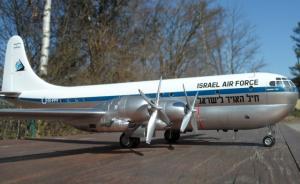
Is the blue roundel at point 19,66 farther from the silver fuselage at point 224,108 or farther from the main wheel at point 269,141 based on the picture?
the main wheel at point 269,141

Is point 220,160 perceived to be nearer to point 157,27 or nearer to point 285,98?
point 285,98

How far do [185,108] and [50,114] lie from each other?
4.72 m

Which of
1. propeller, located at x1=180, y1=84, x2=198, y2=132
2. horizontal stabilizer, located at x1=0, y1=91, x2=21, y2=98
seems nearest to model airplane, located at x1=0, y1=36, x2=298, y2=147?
propeller, located at x1=180, y1=84, x2=198, y2=132

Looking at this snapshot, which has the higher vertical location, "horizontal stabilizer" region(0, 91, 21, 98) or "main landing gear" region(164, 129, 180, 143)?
"horizontal stabilizer" region(0, 91, 21, 98)

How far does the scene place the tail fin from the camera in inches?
853

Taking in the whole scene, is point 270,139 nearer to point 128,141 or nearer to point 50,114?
point 128,141

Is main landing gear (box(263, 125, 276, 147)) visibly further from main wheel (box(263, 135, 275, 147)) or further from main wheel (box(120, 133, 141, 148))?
main wheel (box(120, 133, 141, 148))

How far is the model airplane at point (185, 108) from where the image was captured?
1388 cm

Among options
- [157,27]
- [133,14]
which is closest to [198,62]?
[157,27]

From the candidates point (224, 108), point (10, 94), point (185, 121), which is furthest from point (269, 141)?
point (10, 94)


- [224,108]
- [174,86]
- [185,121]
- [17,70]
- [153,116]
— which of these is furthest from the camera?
[17,70]

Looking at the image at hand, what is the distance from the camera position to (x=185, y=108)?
14.2 meters

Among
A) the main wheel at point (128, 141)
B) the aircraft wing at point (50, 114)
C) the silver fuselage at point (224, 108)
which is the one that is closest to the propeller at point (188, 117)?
the silver fuselage at point (224, 108)

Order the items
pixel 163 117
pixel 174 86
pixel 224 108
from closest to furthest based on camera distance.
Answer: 1. pixel 163 117
2. pixel 224 108
3. pixel 174 86
